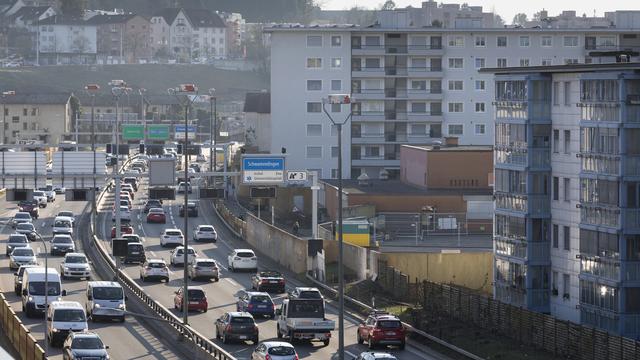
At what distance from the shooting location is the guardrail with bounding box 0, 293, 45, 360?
50831 millimetres

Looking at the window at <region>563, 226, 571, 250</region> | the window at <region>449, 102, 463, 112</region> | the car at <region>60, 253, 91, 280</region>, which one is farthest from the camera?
the window at <region>449, 102, 463, 112</region>

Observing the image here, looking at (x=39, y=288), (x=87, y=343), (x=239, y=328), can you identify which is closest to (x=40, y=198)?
(x=39, y=288)

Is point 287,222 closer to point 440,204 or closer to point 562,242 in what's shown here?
point 440,204

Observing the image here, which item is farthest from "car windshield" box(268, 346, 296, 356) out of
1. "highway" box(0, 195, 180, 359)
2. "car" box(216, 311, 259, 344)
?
"car" box(216, 311, 259, 344)

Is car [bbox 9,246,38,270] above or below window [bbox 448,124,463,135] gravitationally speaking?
below

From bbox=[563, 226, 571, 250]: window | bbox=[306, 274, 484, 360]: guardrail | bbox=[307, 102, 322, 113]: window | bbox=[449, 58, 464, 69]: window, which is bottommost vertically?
bbox=[306, 274, 484, 360]: guardrail

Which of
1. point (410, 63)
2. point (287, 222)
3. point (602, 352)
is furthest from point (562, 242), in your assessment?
point (410, 63)

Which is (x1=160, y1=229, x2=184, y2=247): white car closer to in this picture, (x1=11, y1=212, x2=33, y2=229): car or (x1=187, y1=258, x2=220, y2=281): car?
(x1=11, y1=212, x2=33, y2=229): car

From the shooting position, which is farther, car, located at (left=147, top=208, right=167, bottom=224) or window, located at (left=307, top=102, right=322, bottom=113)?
window, located at (left=307, top=102, right=322, bottom=113)

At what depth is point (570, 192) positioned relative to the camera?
63188 mm

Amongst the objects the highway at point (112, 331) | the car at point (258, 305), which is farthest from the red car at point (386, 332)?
the car at point (258, 305)

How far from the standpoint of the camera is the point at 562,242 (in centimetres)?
6375

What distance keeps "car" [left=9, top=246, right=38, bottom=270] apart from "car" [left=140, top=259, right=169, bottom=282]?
24.0 feet

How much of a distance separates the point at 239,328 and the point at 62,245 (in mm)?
38316
